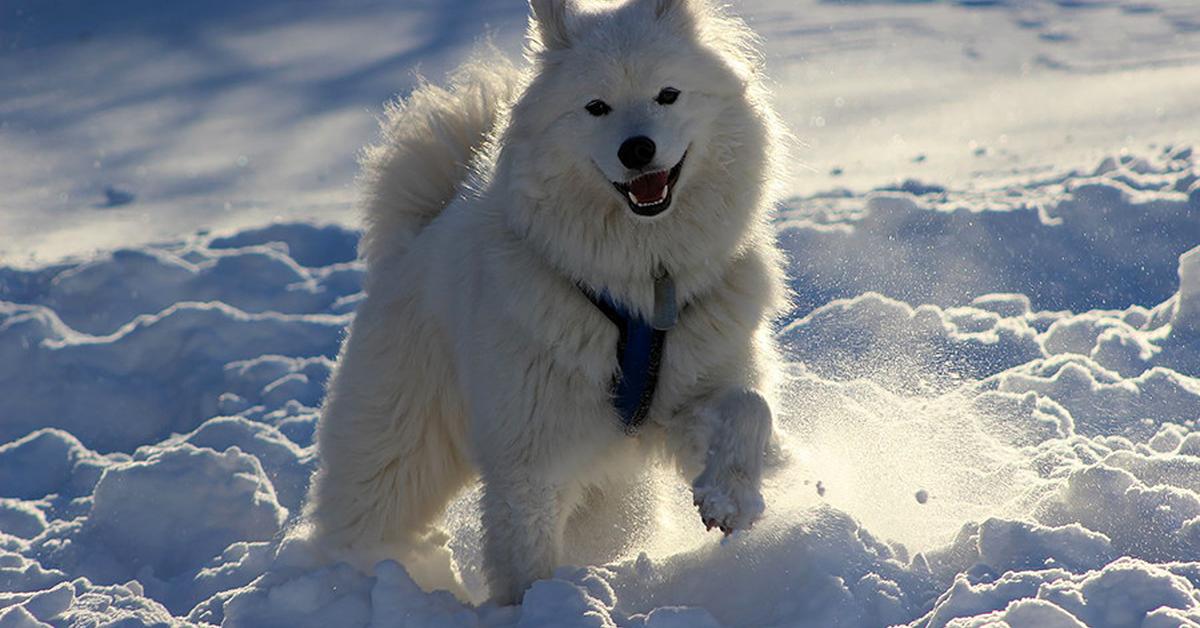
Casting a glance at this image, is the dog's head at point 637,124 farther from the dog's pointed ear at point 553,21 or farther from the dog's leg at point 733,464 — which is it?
the dog's leg at point 733,464

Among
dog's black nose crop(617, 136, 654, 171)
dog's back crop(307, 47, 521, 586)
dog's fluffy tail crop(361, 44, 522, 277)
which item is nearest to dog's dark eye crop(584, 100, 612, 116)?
dog's black nose crop(617, 136, 654, 171)

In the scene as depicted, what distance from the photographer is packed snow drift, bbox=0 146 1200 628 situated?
11.2ft

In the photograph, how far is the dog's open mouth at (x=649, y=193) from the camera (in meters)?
3.53

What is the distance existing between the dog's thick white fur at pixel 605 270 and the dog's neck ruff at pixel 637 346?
24mm

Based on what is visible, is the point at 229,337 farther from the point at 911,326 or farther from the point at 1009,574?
the point at 1009,574

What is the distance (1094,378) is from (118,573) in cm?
402

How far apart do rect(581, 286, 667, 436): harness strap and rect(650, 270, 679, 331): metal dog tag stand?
22mm

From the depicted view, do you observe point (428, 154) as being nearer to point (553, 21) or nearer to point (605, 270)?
point (553, 21)

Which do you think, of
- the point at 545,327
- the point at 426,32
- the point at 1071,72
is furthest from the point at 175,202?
the point at 1071,72

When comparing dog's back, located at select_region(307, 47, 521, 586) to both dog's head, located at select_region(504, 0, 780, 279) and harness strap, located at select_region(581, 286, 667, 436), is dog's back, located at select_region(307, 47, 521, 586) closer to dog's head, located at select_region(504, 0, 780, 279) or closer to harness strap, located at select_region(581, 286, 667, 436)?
dog's head, located at select_region(504, 0, 780, 279)

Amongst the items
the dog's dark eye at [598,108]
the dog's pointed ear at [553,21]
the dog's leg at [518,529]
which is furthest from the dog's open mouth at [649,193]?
the dog's leg at [518,529]

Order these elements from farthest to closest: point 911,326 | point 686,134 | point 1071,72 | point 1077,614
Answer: point 1071,72 < point 911,326 < point 686,134 < point 1077,614

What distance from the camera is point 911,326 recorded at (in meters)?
6.06

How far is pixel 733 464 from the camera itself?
11.3ft
